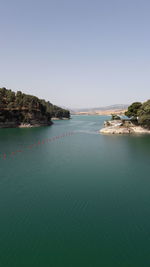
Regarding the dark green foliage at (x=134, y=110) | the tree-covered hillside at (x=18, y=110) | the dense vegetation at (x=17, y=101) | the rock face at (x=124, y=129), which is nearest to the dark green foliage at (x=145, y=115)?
the rock face at (x=124, y=129)

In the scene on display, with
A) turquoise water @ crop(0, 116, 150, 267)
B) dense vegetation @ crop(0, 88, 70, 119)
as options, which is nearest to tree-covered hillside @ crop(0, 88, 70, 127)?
dense vegetation @ crop(0, 88, 70, 119)

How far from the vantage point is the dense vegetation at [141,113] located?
62.7 meters

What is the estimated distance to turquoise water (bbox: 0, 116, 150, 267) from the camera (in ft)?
36.1

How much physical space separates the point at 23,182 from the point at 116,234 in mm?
15100

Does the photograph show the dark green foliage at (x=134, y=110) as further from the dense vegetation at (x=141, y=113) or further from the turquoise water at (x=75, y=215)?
the turquoise water at (x=75, y=215)

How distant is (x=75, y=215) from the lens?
1520cm

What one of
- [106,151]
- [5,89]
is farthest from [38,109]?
[106,151]

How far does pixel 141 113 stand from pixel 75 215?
58.7 metres

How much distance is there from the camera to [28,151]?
137 ft

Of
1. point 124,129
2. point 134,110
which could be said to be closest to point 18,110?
point 124,129

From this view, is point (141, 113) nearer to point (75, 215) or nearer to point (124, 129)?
point (124, 129)

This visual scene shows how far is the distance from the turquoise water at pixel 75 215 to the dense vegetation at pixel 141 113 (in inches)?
1506

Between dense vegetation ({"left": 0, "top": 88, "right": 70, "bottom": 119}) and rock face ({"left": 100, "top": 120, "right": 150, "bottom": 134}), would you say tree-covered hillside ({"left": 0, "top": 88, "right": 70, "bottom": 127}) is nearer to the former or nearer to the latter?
dense vegetation ({"left": 0, "top": 88, "right": 70, "bottom": 119})

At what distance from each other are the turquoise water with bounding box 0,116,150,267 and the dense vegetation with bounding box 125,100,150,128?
38.3 metres
